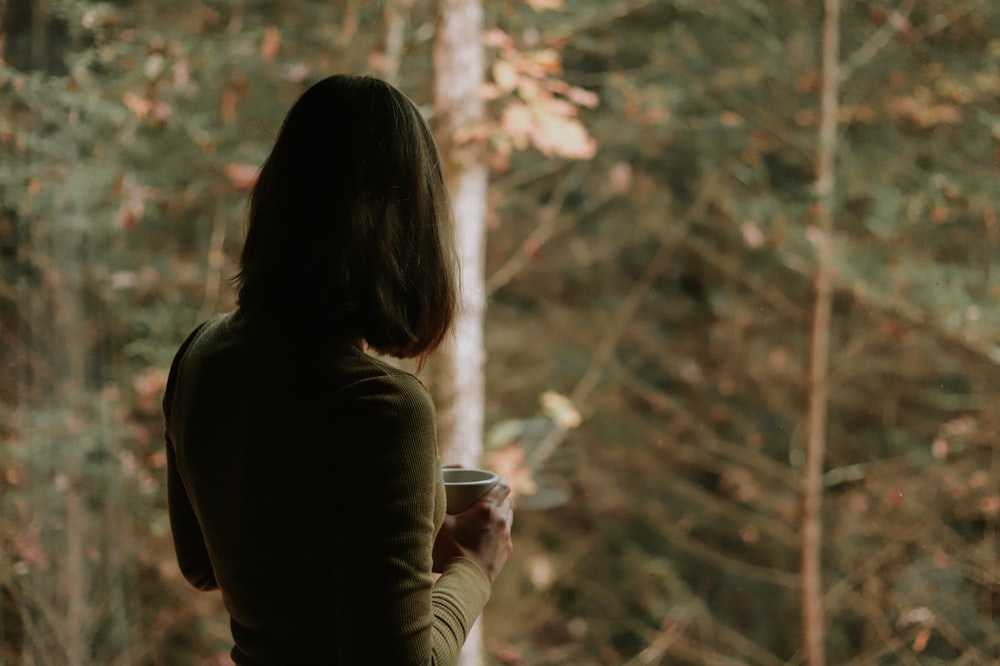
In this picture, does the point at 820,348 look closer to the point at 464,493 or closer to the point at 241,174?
the point at 241,174

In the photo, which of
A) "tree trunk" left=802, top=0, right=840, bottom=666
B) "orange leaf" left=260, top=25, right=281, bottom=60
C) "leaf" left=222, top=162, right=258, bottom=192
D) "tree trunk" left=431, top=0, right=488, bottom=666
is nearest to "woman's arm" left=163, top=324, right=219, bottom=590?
"tree trunk" left=431, top=0, right=488, bottom=666

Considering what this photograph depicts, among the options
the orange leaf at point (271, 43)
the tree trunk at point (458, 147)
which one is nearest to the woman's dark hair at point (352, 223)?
the tree trunk at point (458, 147)

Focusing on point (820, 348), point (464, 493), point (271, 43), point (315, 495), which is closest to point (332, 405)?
point (315, 495)

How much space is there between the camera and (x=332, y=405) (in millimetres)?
737

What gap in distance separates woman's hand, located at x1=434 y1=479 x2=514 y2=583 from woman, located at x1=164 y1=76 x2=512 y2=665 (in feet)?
0.11

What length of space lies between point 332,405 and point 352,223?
18cm

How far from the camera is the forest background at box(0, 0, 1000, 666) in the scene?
2184 mm

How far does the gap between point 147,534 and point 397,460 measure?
2409 mm

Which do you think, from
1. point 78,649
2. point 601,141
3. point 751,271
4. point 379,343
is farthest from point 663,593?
point 379,343

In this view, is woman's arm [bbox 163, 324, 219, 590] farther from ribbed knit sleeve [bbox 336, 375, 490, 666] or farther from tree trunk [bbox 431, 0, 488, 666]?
tree trunk [bbox 431, 0, 488, 666]

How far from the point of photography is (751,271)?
3645 millimetres

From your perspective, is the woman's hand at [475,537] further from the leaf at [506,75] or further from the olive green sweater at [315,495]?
the leaf at [506,75]

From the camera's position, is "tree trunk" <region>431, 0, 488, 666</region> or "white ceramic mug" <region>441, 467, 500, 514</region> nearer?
"white ceramic mug" <region>441, 467, 500, 514</region>

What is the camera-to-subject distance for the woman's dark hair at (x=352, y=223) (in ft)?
2.62
